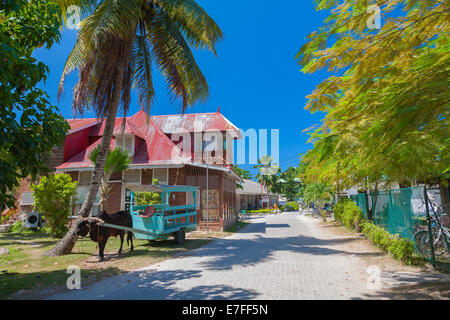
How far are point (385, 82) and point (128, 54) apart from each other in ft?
28.7

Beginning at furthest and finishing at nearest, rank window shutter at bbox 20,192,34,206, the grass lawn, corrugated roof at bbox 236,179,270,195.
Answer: corrugated roof at bbox 236,179,270,195 → window shutter at bbox 20,192,34,206 → the grass lawn

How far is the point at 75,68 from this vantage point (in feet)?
31.4

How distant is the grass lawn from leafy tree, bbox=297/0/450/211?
6235mm

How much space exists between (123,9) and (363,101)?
322 inches

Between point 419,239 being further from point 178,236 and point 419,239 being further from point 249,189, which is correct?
point 249,189

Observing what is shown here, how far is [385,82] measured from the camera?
5.07 m

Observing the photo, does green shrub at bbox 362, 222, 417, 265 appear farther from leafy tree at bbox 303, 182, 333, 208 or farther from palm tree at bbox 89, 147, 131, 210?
leafy tree at bbox 303, 182, 333, 208

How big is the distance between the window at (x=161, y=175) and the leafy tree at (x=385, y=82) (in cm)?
1334

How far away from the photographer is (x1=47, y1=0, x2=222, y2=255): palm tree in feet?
29.7

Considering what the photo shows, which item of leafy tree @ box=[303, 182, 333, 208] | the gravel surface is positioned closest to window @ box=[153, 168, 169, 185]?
the gravel surface

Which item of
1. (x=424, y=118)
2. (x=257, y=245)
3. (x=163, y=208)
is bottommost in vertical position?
(x=257, y=245)

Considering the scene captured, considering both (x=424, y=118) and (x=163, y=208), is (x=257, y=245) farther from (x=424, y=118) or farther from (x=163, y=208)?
(x=424, y=118)

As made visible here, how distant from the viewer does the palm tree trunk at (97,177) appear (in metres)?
9.26

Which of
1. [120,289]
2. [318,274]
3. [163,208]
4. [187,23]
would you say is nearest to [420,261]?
[318,274]
